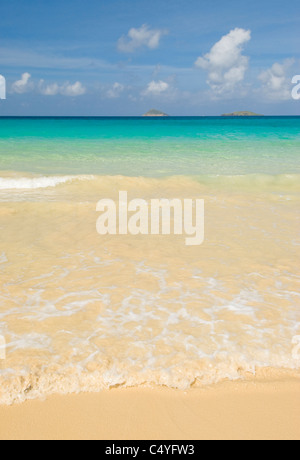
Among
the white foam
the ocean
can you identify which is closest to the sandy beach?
the ocean

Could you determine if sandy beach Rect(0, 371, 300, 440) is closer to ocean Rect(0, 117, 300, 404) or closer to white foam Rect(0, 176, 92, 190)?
ocean Rect(0, 117, 300, 404)

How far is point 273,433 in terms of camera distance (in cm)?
284

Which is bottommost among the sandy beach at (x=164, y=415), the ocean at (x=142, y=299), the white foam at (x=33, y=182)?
the sandy beach at (x=164, y=415)

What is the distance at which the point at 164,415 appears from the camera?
2977 mm

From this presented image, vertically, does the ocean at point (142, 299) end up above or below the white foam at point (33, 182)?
below

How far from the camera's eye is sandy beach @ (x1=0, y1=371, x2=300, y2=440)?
282cm

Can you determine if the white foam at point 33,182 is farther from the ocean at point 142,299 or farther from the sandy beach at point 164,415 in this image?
the sandy beach at point 164,415

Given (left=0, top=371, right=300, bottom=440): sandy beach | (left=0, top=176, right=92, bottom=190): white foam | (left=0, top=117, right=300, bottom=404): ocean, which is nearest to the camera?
(left=0, top=371, right=300, bottom=440): sandy beach

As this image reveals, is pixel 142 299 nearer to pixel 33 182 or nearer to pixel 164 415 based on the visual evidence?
pixel 164 415

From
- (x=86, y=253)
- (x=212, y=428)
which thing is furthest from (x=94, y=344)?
(x=86, y=253)

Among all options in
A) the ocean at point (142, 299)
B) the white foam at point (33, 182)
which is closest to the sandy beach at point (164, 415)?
the ocean at point (142, 299)

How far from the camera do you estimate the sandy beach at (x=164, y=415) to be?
9.25 ft

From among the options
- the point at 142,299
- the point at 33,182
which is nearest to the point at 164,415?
the point at 142,299

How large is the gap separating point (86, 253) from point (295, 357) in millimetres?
3755
